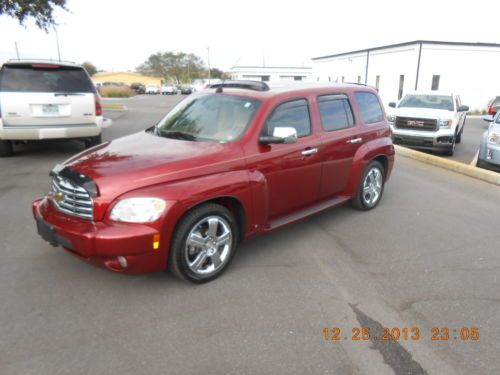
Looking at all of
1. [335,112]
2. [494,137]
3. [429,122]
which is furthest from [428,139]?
[335,112]

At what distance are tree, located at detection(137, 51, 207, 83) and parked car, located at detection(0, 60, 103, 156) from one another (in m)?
88.7

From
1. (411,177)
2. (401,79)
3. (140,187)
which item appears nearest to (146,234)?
(140,187)

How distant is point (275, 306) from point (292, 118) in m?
2.10

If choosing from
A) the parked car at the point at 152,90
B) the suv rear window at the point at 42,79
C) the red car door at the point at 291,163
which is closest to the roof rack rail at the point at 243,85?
the red car door at the point at 291,163

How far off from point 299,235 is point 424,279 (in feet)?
5.00

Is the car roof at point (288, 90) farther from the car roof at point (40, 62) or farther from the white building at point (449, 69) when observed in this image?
the white building at point (449, 69)

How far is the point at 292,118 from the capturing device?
452 centimetres

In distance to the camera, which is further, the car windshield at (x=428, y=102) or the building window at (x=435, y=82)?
the building window at (x=435, y=82)

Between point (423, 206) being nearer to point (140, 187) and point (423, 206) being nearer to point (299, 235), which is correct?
point (299, 235)

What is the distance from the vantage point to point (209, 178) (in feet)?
11.9

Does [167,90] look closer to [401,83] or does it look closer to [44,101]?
[401,83]

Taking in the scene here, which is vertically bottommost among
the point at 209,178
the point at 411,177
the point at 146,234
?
the point at 411,177
